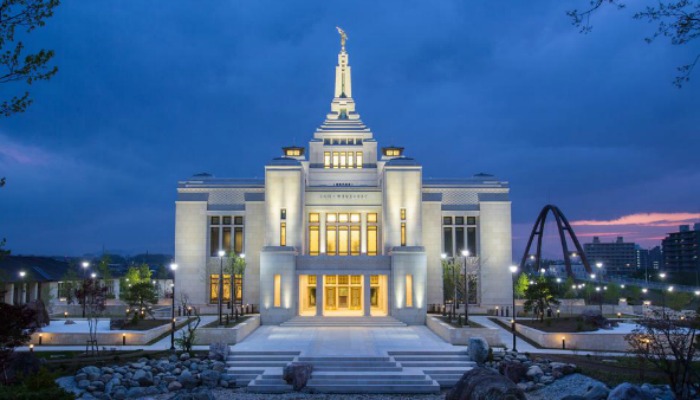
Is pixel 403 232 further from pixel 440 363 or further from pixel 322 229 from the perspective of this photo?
pixel 440 363

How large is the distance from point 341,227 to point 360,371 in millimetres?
22410

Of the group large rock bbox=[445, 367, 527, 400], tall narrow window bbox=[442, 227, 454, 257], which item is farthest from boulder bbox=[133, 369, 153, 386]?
tall narrow window bbox=[442, 227, 454, 257]

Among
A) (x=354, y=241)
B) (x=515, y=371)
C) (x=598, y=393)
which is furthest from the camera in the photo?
(x=354, y=241)

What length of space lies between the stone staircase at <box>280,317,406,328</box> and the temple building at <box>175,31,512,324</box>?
8.03 feet

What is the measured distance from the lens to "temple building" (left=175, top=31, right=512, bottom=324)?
4134 centimetres

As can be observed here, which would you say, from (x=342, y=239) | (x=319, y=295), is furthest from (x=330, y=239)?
(x=319, y=295)

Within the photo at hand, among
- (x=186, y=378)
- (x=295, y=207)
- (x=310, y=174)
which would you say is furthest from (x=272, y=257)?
(x=186, y=378)

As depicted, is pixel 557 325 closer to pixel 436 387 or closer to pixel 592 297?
pixel 436 387

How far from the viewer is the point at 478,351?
25234 mm

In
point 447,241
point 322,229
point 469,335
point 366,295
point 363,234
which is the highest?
point 322,229

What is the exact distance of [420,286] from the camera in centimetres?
3850

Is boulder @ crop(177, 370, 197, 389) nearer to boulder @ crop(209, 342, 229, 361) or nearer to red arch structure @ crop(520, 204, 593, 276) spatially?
boulder @ crop(209, 342, 229, 361)

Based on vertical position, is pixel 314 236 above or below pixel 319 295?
above

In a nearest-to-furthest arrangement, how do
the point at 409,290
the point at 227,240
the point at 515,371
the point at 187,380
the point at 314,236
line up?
the point at 187,380 < the point at 515,371 < the point at 409,290 < the point at 314,236 < the point at 227,240
